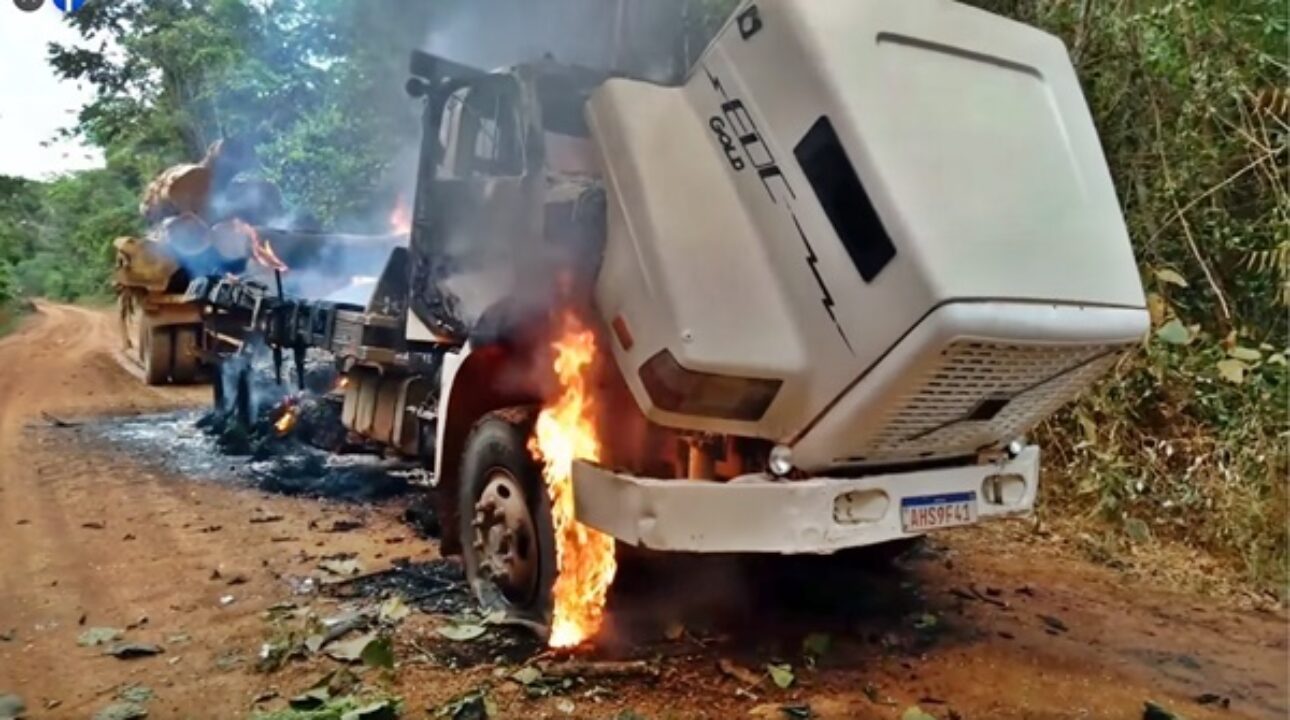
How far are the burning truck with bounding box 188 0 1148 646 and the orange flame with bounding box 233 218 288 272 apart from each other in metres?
5.30

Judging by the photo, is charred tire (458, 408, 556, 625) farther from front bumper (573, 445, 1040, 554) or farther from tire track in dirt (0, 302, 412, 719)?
tire track in dirt (0, 302, 412, 719)

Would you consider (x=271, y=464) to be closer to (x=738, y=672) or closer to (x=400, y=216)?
(x=400, y=216)

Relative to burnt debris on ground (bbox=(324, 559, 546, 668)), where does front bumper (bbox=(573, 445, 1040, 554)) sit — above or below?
above

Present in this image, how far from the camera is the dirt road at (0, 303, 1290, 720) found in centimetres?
373

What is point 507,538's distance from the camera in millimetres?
4223

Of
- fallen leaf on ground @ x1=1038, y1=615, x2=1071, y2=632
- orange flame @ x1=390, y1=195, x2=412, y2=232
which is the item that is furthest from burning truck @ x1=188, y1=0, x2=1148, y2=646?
orange flame @ x1=390, y1=195, x2=412, y2=232

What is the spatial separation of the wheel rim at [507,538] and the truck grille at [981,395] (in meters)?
1.50

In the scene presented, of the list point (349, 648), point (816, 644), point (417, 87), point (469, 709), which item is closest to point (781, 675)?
point (816, 644)

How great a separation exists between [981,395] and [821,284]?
73 centimetres

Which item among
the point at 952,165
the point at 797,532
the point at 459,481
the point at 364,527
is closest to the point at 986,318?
the point at 952,165

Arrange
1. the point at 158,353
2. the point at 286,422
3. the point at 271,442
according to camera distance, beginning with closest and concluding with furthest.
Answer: the point at 286,422 < the point at 271,442 < the point at 158,353

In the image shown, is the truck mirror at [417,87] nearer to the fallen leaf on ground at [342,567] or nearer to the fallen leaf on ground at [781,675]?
the fallen leaf on ground at [342,567]

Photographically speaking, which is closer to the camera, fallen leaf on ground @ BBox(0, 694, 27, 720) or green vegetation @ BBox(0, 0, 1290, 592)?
fallen leaf on ground @ BBox(0, 694, 27, 720)

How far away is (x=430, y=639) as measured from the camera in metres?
4.19
